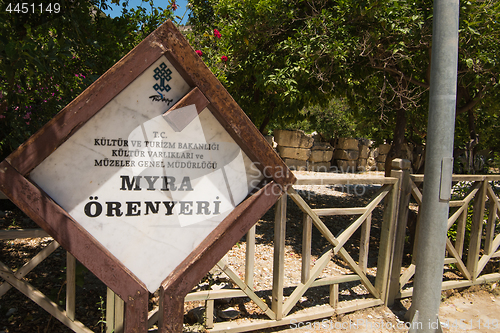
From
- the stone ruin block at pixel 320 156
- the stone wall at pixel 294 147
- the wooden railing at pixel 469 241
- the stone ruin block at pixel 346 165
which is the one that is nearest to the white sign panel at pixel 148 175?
the wooden railing at pixel 469 241

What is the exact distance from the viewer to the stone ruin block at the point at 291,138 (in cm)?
1591

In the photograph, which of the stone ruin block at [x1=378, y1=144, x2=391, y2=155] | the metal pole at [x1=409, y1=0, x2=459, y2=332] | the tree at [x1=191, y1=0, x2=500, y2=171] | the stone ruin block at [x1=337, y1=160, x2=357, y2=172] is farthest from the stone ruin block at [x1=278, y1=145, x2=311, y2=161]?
the metal pole at [x1=409, y1=0, x2=459, y2=332]

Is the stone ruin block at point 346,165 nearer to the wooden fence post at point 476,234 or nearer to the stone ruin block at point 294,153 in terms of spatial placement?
the stone ruin block at point 294,153

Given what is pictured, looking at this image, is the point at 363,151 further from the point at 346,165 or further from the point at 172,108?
the point at 172,108

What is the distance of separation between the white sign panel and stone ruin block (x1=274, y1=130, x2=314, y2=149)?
1436 centimetres

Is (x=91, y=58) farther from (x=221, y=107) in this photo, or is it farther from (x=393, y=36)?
(x=393, y=36)

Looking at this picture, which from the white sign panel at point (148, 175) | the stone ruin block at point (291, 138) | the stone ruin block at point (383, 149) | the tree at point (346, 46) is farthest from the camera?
the stone ruin block at point (383, 149)

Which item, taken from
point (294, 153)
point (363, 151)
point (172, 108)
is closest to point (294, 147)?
point (294, 153)

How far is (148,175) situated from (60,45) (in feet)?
6.13

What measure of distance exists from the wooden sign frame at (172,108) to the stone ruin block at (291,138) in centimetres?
1428

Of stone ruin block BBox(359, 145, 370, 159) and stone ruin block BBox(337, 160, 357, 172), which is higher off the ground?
stone ruin block BBox(359, 145, 370, 159)

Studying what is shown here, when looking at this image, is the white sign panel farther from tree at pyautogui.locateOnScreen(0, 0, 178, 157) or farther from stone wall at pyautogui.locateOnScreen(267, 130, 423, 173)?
stone wall at pyautogui.locateOnScreen(267, 130, 423, 173)

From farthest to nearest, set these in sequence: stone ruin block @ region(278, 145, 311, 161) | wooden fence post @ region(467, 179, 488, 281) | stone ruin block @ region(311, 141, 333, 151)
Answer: stone ruin block @ region(311, 141, 333, 151)
stone ruin block @ region(278, 145, 311, 161)
wooden fence post @ region(467, 179, 488, 281)

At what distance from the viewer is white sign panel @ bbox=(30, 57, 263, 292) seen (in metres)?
1.50
